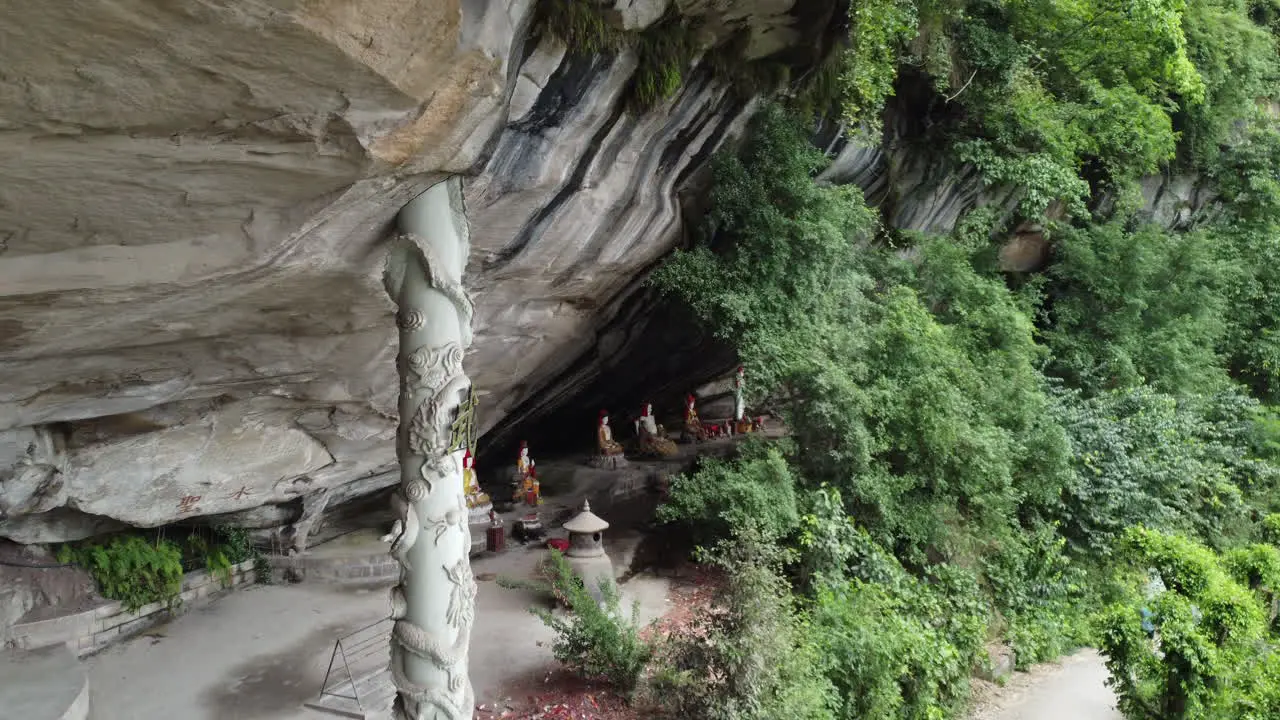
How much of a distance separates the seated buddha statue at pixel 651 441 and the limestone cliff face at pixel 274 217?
3.98 metres

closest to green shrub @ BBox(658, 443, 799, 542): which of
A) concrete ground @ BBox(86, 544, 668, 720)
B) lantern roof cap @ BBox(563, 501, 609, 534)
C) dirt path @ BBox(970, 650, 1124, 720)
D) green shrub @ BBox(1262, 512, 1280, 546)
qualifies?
lantern roof cap @ BBox(563, 501, 609, 534)

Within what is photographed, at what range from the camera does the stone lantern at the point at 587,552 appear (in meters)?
8.91

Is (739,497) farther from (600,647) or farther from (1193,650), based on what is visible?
(1193,650)

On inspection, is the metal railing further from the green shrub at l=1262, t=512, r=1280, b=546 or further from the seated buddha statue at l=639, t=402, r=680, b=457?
the green shrub at l=1262, t=512, r=1280, b=546

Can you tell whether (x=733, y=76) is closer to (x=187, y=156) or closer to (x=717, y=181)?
(x=717, y=181)

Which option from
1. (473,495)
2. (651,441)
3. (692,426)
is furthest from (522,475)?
(692,426)

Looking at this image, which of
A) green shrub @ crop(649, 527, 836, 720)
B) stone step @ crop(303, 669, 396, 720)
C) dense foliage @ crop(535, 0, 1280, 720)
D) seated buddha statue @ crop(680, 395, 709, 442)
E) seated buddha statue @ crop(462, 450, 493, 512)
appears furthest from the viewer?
seated buddha statue @ crop(680, 395, 709, 442)

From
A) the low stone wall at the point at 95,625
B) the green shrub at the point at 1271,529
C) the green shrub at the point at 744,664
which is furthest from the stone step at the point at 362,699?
the green shrub at the point at 1271,529

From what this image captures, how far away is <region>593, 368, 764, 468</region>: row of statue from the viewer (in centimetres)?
1426

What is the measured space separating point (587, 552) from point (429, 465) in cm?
454

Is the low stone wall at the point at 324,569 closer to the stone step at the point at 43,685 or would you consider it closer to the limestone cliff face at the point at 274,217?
the limestone cliff face at the point at 274,217

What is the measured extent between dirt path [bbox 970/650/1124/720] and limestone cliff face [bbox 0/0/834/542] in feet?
20.7

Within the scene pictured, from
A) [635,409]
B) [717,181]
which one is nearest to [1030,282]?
[635,409]

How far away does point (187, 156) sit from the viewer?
367cm
